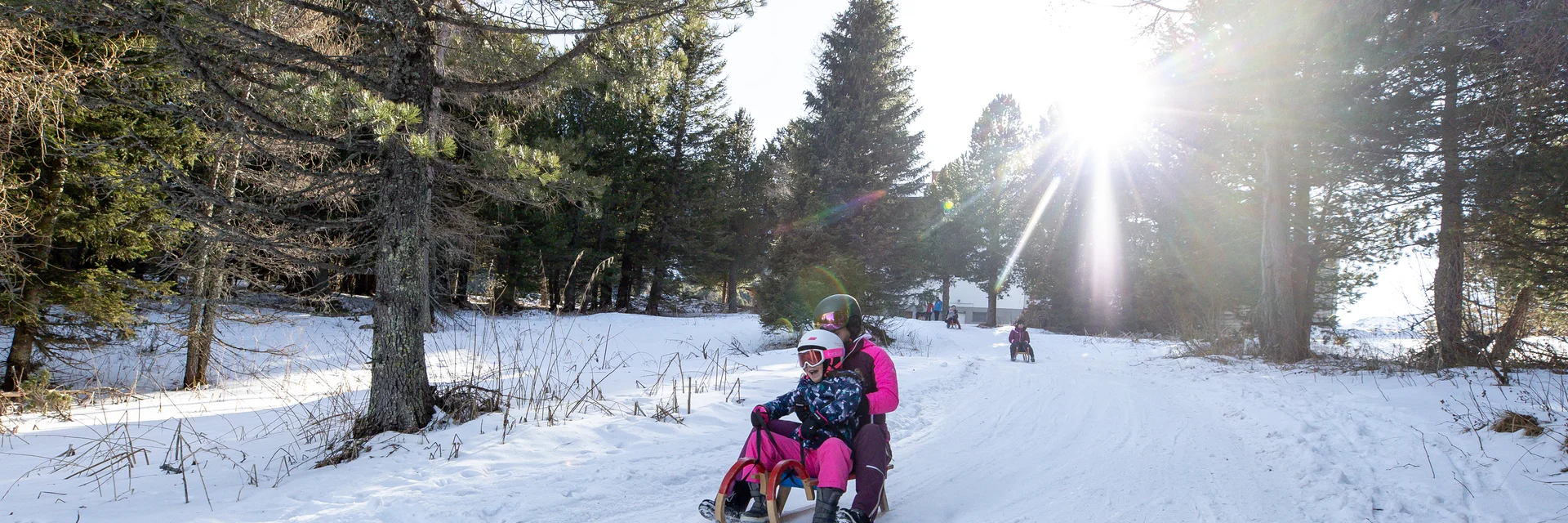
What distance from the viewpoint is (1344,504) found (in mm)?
4238

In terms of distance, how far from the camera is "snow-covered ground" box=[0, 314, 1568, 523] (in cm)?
411

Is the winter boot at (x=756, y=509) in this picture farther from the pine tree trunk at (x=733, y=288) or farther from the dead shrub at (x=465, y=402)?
the pine tree trunk at (x=733, y=288)

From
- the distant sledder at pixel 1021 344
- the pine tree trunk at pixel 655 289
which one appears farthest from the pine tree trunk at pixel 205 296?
the pine tree trunk at pixel 655 289

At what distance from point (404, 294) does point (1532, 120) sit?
12954mm

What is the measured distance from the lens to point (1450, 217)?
9820mm

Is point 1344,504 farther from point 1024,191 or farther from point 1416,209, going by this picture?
point 1024,191

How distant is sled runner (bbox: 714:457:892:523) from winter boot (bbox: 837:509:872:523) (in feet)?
0.64

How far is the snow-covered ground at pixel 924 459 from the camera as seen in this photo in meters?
4.11

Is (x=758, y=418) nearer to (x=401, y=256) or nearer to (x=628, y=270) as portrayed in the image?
(x=401, y=256)

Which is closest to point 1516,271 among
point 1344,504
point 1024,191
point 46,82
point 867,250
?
point 1344,504

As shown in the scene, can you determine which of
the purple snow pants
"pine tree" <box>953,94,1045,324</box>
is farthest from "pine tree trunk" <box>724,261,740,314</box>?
the purple snow pants

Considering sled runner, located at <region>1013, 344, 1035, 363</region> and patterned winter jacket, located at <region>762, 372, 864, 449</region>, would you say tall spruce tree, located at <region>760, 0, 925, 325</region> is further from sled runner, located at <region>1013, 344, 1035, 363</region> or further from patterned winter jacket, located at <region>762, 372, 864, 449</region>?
patterned winter jacket, located at <region>762, 372, 864, 449</region>

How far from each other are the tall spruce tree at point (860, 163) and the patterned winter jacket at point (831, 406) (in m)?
14.7

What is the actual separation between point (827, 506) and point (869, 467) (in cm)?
32
